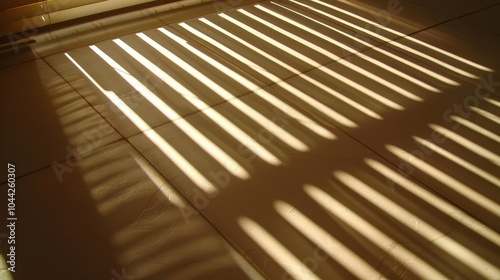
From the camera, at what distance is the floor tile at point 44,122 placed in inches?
61.6

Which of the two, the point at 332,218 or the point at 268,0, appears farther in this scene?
the point at 268,0

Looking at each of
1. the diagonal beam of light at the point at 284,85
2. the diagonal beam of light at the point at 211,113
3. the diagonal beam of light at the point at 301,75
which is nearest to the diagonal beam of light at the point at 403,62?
the diagonal beam of light at the point at 301,75

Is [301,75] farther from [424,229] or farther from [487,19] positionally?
[487,19]

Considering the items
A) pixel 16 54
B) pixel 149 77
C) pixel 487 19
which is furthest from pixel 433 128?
pixel 16 54

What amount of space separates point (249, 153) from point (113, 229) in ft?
1.92

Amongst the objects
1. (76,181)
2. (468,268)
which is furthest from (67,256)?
(468,268)

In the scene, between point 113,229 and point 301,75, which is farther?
point 301,75

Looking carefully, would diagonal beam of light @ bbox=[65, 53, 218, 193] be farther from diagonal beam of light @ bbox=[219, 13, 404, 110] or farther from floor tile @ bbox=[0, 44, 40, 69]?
diagonal beam of light @ bbox=[219, 13, 404, 110]

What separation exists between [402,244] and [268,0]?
6.80 ft

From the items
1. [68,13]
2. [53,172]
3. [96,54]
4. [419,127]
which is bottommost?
[419,127]

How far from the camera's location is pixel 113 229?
1.33 m

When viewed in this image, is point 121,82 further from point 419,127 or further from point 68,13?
point 419,127

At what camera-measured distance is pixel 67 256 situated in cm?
123

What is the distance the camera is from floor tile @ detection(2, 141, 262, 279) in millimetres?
1219
